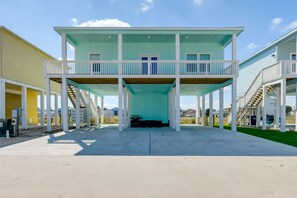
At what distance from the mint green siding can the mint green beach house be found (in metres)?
3.25

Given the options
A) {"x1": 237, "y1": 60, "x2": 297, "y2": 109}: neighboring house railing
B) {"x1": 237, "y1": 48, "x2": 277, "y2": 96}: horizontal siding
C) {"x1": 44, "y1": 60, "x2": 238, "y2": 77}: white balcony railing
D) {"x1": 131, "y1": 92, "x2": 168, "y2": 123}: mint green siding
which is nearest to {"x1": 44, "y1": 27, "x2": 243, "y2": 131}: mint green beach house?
{"x1": 44, "y1": 60, "x2": 238, "y2": 77}: white balcony railing

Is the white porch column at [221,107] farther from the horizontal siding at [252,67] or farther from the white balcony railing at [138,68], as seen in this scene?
the horizontal siding at [252,67]

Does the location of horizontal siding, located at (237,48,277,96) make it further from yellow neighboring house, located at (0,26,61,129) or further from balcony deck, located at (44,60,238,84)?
yellow neighboring house, located at (0,26,61,129)

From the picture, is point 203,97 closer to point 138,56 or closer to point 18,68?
point 138,56

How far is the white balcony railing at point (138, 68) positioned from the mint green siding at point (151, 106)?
16.2 feet

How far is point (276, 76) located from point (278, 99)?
2952 millimetres

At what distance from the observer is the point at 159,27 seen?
40.8 ft

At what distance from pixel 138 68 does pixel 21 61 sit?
31.9 feet

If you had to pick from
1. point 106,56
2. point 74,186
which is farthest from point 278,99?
point 74,186

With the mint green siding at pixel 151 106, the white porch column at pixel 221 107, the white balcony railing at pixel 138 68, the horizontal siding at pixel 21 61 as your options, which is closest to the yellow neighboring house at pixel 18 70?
the horizontal siding at pixel 21 61

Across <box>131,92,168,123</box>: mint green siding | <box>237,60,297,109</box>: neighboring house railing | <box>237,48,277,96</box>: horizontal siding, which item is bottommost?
<box>131,92,168,123</box>: mint green siding

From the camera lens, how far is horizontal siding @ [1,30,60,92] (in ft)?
42.6

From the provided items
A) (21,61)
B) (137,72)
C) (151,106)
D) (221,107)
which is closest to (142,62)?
(137,72)

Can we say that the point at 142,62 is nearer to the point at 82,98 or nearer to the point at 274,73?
the point at 82,98
